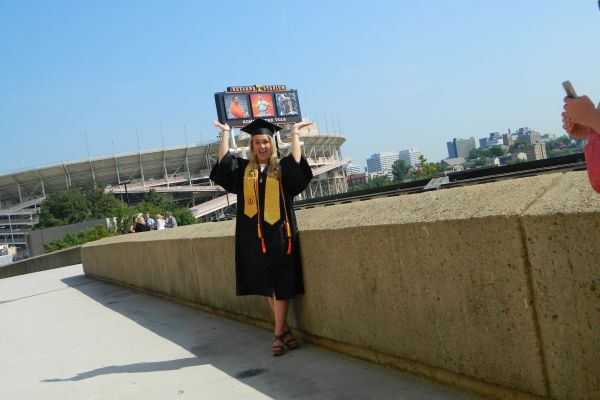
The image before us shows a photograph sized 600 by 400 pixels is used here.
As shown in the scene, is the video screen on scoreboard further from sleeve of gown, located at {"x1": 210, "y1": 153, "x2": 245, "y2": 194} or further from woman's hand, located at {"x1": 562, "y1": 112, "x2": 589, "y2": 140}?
woman's hand, located at {"x1": 562, "y1": 112, "x2": 589, "y2": 140}

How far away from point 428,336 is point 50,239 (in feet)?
159

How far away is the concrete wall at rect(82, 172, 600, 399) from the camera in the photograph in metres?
2.47

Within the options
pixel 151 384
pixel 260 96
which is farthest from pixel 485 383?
pixel 260 96

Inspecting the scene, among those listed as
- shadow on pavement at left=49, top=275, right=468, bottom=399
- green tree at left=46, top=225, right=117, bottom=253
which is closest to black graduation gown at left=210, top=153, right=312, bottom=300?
shadow on pavement at left=49, top=275, right=468, bottom=399

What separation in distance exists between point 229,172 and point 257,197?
12.6 inches

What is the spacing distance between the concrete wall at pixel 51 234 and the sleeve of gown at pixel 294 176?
43.8m

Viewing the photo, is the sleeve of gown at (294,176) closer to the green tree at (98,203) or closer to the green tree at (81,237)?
the green tree at (81,237)

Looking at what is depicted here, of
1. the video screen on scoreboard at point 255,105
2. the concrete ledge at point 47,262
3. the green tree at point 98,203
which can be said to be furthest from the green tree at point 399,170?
the concrete ledge at point 47,262

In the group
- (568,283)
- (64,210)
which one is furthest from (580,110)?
(64,210)

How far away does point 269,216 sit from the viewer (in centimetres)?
447

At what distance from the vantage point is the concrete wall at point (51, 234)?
A: 46188 mm

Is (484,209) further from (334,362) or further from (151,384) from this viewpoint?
(151,384)

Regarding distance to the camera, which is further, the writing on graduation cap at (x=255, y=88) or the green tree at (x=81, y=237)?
the writing on graduation cap at (x=255, y=88)

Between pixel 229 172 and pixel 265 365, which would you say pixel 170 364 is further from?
pixel 229 172
